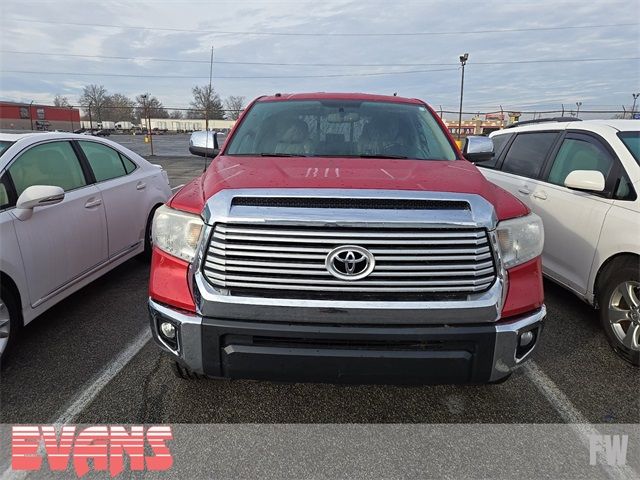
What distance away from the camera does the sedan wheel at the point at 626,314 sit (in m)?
3.23

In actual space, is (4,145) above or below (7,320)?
above

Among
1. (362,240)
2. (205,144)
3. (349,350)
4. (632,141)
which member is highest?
(632,141)

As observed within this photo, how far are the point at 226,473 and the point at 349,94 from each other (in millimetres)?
3271

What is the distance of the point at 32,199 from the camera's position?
3.16m

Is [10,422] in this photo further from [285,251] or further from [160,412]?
[285,251]

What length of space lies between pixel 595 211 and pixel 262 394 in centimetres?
306

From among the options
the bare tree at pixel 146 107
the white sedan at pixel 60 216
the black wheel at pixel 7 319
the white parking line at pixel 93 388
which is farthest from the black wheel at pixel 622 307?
the bare tree at pixel 146 107

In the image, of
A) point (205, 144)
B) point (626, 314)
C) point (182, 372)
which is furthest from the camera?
point (205, 144)

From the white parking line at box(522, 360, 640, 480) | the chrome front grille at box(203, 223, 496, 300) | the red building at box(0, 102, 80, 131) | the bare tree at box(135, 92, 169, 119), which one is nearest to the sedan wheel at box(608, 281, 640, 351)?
the white parking line at box(522, 360, 640, 480)

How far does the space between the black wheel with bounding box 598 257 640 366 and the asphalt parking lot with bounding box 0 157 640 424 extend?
0.48 ft

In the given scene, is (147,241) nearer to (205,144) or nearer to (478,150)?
(205,144)

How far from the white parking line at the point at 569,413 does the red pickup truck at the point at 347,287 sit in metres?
0.75

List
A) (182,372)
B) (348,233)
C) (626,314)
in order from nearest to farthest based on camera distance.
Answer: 1. (348,233)
2. (182,372)
3. (626,314)

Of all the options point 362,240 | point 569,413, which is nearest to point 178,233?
point 362,240
